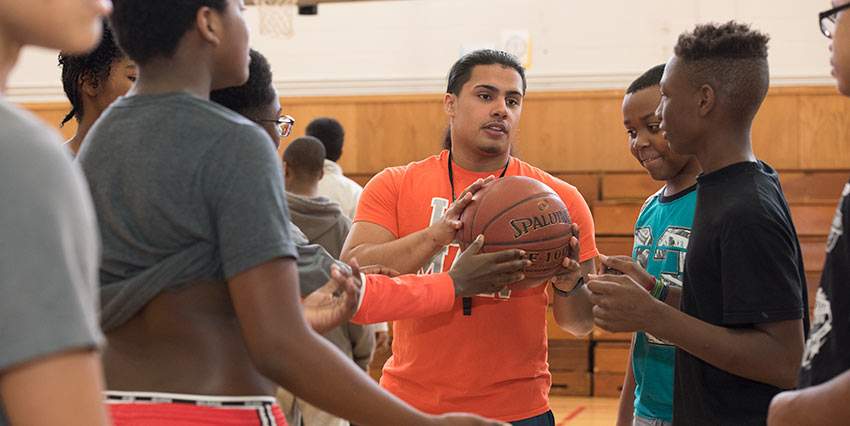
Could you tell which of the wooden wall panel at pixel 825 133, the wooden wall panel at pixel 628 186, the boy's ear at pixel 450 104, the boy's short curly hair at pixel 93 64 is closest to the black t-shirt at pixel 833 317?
the boy's short curly hair at pixel 93 64

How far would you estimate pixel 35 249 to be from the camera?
1012mm

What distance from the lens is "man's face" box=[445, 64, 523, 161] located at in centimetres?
351

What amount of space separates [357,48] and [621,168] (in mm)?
3050

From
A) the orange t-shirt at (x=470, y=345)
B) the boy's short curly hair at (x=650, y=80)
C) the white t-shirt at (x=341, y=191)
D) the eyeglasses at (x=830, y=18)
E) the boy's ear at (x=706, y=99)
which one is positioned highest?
the eyeglasses at (x=830, y=18)

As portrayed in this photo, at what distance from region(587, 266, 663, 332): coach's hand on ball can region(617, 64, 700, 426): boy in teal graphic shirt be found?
1.12 ft

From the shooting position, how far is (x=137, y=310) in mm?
1697

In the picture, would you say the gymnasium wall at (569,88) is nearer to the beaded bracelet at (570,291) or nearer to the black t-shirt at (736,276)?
the beaded bracelet at (570,291)

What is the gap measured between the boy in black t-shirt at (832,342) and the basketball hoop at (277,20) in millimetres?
8595

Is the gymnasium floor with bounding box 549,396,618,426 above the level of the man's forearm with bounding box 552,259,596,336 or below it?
below

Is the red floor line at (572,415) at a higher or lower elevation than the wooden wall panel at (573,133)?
lower

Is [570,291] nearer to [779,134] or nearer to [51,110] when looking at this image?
[779,134]

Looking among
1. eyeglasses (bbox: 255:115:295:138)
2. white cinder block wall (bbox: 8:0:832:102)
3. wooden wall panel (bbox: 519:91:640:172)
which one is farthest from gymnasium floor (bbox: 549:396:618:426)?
eyeglasses (bbox: 255:115:295:138)

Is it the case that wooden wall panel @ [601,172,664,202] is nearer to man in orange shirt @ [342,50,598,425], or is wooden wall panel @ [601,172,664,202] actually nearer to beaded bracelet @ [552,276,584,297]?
man in orange shirt @ [342,50,598,425]

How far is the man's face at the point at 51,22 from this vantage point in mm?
1189
